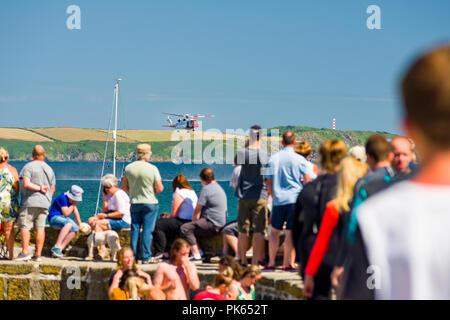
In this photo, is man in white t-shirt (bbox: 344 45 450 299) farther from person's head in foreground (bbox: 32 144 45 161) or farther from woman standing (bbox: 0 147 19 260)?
woman standing (bbox: 0 147 19 260)

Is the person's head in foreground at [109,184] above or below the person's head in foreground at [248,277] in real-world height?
above

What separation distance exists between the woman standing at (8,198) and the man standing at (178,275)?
2.77 meters

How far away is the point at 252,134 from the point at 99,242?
293 cm

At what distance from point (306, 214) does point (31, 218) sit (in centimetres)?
504

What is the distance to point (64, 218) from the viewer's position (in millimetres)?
9195

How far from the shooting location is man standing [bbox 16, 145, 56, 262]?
8.55 meters

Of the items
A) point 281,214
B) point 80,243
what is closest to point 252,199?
point 281,214

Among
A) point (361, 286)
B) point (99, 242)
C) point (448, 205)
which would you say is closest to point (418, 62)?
point (448, 205)

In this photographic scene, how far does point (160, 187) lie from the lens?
28.5 ft

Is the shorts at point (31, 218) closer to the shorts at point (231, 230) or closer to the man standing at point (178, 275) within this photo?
the man standing at point (178, 275)

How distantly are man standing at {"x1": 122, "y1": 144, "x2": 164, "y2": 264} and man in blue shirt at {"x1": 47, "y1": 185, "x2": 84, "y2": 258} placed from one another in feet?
3.56

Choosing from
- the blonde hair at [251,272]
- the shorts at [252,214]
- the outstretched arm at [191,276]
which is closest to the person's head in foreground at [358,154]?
the blonde hair at [251,272]

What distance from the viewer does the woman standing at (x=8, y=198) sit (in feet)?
27.9
